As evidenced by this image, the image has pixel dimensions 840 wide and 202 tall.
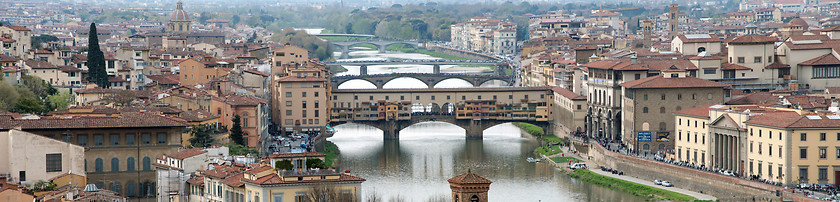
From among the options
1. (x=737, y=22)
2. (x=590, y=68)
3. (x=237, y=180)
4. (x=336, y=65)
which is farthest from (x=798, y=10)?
(x=237, y=180)

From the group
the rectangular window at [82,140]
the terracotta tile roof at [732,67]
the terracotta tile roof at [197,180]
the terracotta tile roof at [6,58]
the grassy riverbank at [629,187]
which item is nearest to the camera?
the terracotta tile roof at [197,180]

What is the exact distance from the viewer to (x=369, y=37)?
513ft

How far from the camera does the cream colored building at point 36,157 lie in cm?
2939

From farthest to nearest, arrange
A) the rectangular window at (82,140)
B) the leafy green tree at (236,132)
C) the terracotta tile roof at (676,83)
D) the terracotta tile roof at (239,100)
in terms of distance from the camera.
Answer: the terracotta tile roof at (676,83)
the terracotta tile roof at (239,100)
the leafy green tree at (236,132)
the rectangular window at (82,140)

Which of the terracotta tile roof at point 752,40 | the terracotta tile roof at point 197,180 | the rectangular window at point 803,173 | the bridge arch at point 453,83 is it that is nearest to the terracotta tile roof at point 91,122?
the terracotta tile roof at point 197,180

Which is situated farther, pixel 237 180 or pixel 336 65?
pixel 336 65

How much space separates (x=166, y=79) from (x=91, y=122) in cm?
2656

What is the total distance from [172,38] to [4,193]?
215 ft

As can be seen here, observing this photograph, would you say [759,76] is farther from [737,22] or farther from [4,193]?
[737,22]

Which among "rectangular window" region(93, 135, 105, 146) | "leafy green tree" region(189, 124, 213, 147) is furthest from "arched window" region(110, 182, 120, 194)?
"leafy green tree" region(189, 124, 213, 147)

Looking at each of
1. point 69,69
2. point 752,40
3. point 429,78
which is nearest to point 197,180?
point 69,69

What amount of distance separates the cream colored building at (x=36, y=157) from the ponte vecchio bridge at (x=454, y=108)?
3205cm

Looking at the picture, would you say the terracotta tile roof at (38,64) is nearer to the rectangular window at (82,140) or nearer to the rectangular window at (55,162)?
the rectangular window at (82,140)

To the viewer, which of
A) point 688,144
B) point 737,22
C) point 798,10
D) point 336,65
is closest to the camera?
point 688,144
